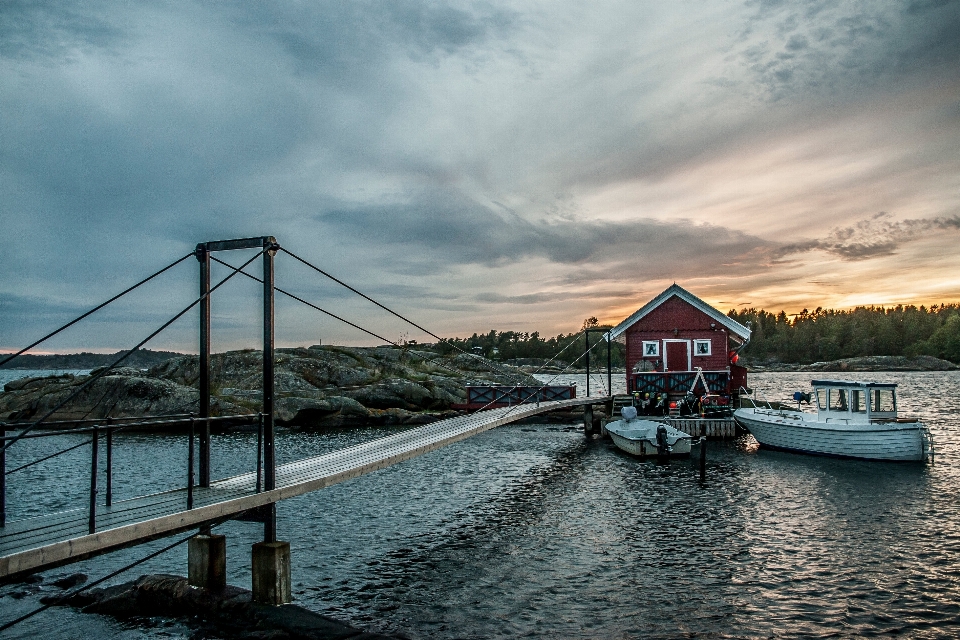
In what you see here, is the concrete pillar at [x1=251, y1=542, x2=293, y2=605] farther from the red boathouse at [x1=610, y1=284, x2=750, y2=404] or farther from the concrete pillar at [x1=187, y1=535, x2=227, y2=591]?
the red boathouse at [x1=610, y1=284, x2=750, y2=404]

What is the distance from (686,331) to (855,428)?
14.2 meters

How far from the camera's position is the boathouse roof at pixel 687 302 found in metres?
39.1

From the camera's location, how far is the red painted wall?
39.3m

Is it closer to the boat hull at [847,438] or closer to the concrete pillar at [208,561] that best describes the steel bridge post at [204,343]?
the concrete pillar at [208,561]

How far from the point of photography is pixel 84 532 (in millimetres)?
8469

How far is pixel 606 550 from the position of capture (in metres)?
14.9

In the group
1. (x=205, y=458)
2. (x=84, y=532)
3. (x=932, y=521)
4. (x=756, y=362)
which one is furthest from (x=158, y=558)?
(x=756, y=362)

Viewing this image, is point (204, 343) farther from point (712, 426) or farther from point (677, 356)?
point (677, 356)

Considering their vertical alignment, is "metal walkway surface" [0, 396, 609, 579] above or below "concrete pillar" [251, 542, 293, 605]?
above

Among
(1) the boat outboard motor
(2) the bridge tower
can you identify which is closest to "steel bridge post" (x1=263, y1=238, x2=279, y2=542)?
(2) the bridge tower

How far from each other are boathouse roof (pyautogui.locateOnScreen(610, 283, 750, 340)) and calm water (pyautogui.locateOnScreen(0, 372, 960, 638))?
13.9 m

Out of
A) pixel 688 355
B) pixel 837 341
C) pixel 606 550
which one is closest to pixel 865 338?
pixel 837 341

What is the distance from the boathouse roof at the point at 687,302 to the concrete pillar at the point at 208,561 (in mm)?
31165

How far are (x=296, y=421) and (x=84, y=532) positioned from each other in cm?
3513
